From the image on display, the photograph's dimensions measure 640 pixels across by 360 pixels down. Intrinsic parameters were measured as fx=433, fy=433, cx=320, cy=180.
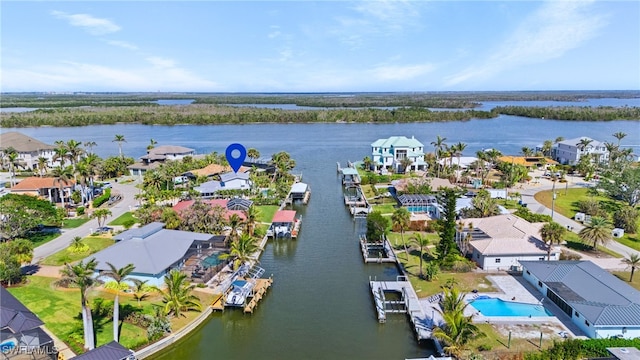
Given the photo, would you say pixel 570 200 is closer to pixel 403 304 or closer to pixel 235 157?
pixel 403 304

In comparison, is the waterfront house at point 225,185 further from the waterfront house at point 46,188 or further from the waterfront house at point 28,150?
the waterfront house at point 28,150

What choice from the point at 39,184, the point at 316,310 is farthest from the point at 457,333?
the point at 39,184

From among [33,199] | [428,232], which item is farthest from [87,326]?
[428,232]

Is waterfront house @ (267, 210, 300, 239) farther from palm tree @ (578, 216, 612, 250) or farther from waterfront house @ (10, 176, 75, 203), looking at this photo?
waterfront house @ (10, 176, 75, 203)

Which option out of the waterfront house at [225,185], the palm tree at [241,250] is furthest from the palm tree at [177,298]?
the waterfront house at [225,185]

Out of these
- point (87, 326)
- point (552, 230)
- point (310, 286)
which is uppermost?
point (552, 230)

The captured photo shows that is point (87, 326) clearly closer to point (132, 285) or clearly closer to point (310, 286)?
point (132, 285)
